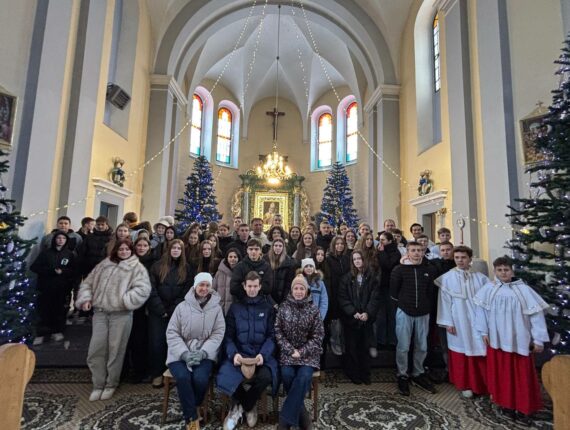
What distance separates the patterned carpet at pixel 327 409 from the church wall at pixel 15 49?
3.59 m

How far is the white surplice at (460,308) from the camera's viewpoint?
3.84 m

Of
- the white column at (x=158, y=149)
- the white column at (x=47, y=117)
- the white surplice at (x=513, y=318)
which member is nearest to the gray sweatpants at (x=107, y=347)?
the white column at (x=47, y=117)

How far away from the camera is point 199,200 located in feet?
39.4

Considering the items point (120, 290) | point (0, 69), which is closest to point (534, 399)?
point (120, 290)

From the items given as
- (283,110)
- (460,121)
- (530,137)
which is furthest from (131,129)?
(283,110)

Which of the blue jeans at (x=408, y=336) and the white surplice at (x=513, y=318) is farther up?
the white surplice at (x=513, y=318)

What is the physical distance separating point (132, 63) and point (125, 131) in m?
1.94

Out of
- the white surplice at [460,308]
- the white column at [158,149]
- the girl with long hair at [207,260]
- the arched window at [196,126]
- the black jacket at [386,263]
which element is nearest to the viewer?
the white surplice at [460,308]

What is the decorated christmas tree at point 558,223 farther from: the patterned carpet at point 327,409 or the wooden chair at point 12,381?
the wooden chair at point 12,381

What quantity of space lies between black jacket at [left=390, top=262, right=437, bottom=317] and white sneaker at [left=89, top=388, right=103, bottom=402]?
3.46m

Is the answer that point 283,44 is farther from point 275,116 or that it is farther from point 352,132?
point 352,132

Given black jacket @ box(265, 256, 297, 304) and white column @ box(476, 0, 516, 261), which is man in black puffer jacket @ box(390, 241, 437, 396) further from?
white column @ box(476, 0, 516, 261)

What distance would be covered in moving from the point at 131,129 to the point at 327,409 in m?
8.87

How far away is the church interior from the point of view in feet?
18.6
